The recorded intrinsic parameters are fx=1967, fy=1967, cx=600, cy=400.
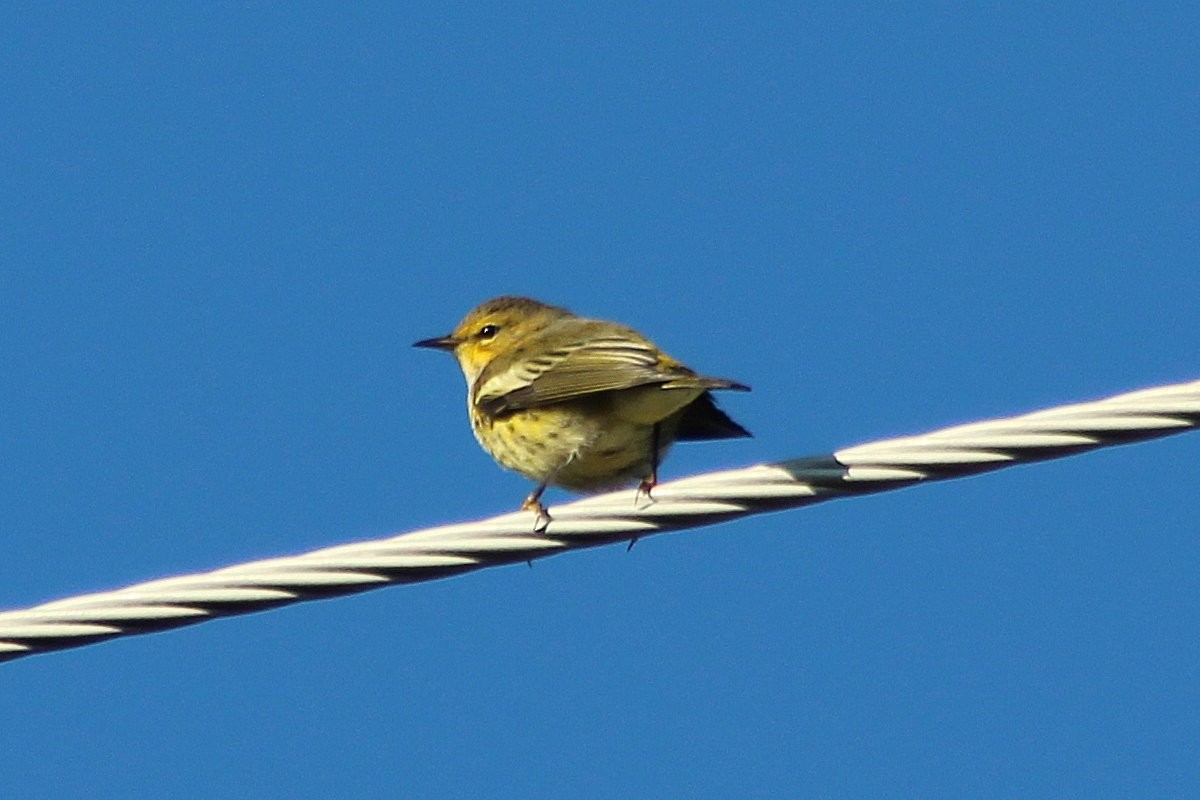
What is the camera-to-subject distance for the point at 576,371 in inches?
394

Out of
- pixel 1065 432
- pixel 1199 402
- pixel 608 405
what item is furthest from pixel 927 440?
pixel 608 405

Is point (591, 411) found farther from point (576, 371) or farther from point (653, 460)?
point (653, 460)

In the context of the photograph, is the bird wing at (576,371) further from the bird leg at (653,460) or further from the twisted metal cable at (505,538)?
the twisted metal cable at (505,538)

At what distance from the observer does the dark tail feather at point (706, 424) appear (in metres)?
10.1

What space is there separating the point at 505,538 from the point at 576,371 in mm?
3527

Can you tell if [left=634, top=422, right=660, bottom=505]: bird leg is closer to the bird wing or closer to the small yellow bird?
the small yellow bird

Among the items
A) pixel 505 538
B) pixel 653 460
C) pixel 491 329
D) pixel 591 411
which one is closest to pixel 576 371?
pixel 591 411

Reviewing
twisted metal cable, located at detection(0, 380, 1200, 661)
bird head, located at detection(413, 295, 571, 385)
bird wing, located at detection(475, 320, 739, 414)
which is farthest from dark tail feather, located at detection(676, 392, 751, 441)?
twisted metal cable, located at detection(0, 380, 1200, 661)

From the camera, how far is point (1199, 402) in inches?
232

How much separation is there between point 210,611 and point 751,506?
5.89ft

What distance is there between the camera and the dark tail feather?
33.1ft

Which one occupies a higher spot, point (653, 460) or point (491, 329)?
point (491, 329)

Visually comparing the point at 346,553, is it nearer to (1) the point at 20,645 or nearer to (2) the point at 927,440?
(1) the point at 20,645

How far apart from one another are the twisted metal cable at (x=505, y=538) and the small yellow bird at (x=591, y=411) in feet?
8.35
